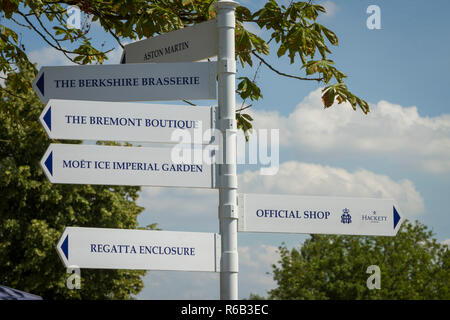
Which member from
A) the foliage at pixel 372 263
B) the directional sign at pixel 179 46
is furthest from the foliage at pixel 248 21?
the foliage at pixel 372 263

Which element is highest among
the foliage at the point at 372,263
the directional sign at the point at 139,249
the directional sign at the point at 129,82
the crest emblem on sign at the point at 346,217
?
the foliage at the point at 372,263

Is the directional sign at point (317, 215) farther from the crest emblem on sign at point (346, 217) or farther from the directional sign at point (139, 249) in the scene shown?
the directional sign at point (139, 249)

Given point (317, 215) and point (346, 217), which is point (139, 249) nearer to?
point (317, 215)

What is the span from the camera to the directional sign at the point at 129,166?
5.14 meters

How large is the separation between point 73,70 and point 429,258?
39.3 m

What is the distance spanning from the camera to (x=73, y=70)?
5.68 metres

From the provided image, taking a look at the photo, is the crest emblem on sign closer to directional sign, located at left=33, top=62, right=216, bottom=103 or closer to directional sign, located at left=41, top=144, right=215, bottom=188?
directional sign, located at left=41, top=144, right=215, bottom=188

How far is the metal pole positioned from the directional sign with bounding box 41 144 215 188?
6.2 inches

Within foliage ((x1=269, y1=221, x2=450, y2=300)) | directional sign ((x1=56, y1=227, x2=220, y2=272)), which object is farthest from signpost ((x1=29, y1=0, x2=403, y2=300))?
foliage ((x1=269, y1=221, x2=450, y2=300))

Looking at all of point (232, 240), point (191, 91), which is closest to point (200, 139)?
point (191, 91)

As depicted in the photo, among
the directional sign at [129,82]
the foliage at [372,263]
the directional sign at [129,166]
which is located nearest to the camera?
the directional sign at [129,166]

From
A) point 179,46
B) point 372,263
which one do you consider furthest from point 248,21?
point 372,263

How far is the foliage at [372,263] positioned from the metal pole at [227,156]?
3485cm

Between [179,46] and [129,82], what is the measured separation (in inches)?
23.0
